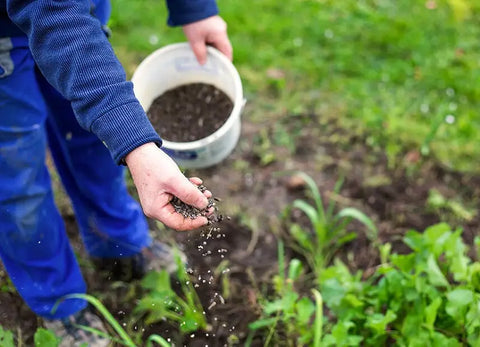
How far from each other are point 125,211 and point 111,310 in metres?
0.33

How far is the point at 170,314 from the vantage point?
5.81 feet

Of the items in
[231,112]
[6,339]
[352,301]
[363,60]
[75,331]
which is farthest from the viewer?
[363,60]

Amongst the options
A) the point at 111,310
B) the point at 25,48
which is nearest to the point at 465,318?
the point at 111,310

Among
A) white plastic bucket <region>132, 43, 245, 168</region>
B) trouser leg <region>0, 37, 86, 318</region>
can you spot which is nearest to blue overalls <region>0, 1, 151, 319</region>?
trouser leg <region>0, 37, 86, 318</region>

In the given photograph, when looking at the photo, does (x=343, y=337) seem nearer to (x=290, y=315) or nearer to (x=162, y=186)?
(x=290, y=315)

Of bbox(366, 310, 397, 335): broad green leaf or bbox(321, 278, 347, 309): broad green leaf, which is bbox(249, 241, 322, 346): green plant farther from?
bbox(366, 310, 397, 335): broad green leaf

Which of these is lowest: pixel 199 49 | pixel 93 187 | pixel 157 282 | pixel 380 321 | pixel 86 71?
pixel 157 282

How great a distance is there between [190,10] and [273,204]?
947 millimetres

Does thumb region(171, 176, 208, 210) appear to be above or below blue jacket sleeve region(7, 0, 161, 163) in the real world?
below

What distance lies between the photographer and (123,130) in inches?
44.2

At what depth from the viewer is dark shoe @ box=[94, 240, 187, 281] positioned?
1.96 meters

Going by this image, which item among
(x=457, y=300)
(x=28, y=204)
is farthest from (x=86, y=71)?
(x=457, y=300)

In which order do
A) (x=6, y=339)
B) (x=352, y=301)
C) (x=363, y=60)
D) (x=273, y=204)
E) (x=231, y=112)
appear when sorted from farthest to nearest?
(x=363, y=60)
(x=273, y=204)
(x=231, y=112)
(x=352, y=301)
(x=6, y=339)

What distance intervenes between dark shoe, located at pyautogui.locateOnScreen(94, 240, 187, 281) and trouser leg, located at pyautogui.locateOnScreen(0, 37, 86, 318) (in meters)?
0.23
